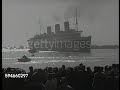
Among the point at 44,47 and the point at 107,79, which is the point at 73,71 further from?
the point at 44,47

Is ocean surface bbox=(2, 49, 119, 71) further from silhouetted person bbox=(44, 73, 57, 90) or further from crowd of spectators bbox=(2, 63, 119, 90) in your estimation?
silhouetted person bbox=(44, 73, 57, 90)

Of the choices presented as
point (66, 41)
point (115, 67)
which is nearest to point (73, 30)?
point (66, 41)

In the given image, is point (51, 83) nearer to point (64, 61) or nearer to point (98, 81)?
point (98, 81)

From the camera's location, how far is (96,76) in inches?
226

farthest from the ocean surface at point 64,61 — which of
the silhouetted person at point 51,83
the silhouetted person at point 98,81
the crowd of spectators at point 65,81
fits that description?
the silhouetted person at point 51,83

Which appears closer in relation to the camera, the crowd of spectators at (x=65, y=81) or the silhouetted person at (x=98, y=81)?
the crowd of spectators at (x=65, y=81)

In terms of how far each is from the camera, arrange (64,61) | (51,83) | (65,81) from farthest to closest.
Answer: (64,61), (51,83), (65,81)

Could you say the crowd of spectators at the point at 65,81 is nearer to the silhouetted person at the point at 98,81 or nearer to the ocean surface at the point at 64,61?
the silhouetted person at the point at 98,81

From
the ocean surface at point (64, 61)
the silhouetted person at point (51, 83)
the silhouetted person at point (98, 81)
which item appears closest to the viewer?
the silhouetted person at point (51, 83)

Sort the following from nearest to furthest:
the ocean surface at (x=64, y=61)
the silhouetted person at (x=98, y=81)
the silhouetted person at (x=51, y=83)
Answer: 1. the silhouetted person at (x=51, y=83)
2. the silhouetted person at (x=98, y=81)
3. the ocean surface at (x=64, y=61)

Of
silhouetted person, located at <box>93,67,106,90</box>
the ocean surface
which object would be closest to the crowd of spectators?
silhouetted person, located at <box>93,67,106,90</box>

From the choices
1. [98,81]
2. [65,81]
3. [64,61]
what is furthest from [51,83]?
[64,61]

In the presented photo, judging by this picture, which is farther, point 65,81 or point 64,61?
point 64,61

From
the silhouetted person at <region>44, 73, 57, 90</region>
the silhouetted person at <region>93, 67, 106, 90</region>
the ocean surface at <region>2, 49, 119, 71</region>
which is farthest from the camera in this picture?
the ocean surface at <region>2, 49, 119, 71</region>
